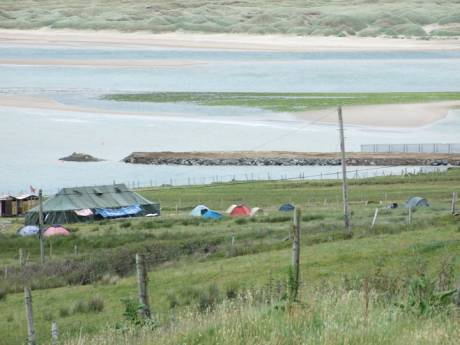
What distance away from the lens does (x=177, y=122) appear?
7538 centimetres

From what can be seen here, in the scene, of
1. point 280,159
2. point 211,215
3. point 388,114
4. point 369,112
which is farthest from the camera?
point 369,112

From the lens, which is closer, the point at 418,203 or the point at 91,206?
the point at 418,203

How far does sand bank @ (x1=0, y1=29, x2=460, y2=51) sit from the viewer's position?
163250mm

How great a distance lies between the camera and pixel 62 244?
30859 millimetres

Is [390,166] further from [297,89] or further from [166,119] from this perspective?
[297,89]

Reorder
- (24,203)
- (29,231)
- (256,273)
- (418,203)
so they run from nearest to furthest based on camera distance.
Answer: (256,273) → (29,231) → (418,203) → (24,203)

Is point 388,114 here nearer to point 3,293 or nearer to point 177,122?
point 177,122

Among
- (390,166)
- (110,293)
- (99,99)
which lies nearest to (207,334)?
(110,293)

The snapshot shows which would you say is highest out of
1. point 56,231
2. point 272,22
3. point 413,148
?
point 272,22

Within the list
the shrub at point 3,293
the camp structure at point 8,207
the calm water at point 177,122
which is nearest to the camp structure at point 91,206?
the camp structure at point 8,207

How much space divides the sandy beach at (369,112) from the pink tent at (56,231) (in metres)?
42.7

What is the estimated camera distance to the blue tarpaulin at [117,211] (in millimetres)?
39219

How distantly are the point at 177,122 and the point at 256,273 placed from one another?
55107 mm

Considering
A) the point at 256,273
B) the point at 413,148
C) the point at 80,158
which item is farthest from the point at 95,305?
the point at 413,148
